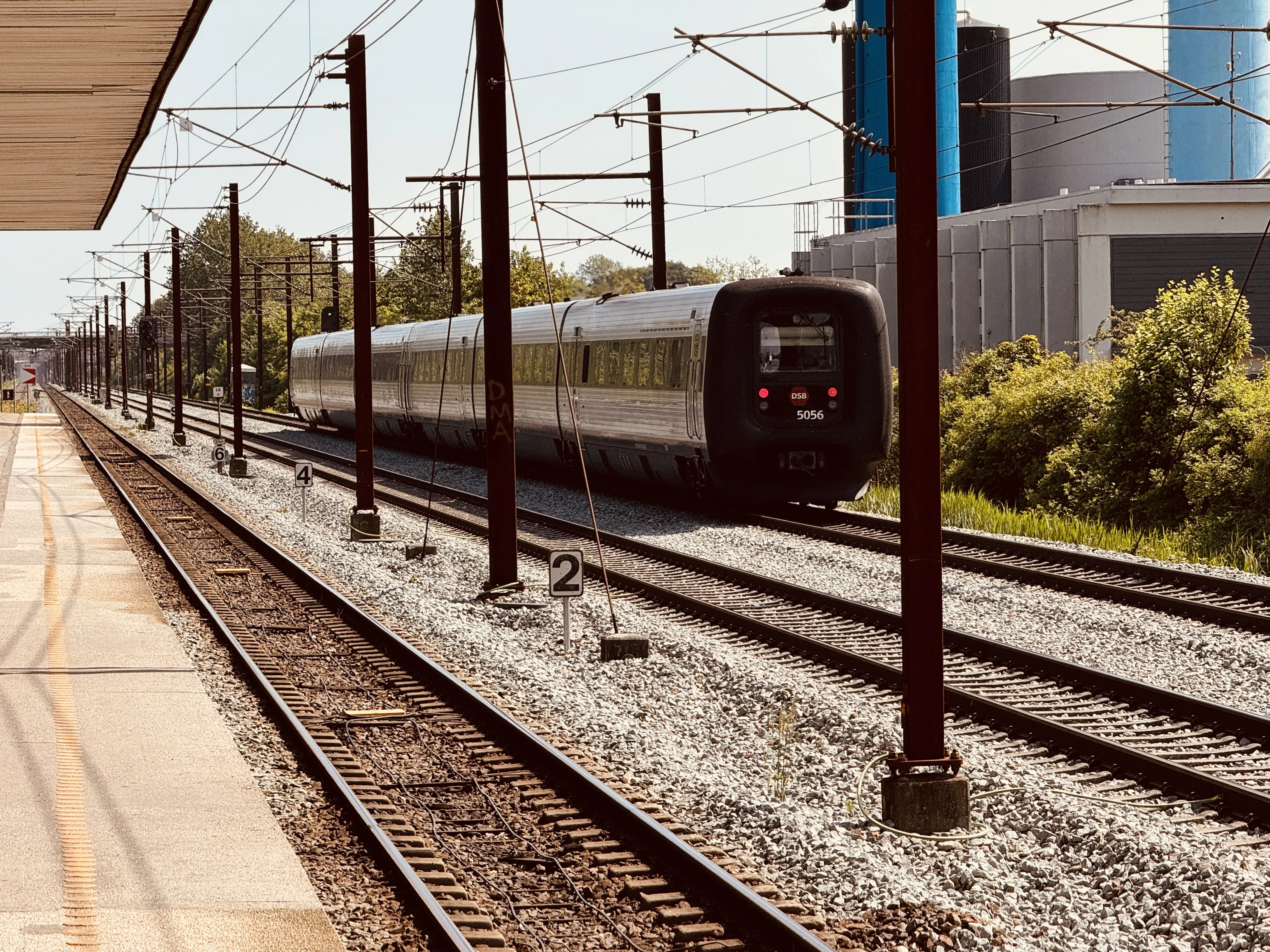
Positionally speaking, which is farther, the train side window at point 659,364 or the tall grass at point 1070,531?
the train side window at point 659,364

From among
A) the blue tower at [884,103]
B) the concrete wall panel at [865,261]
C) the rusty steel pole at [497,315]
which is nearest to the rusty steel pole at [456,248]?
the rusty steel pole at [497,315]

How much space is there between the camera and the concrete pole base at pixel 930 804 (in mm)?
7879

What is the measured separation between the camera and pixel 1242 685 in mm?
11062

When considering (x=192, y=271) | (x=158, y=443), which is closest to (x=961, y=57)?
(x=158, y=443)

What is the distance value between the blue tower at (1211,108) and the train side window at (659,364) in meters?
67.4

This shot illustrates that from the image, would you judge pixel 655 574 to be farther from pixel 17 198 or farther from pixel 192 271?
pixel 192 271

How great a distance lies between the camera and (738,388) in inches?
826

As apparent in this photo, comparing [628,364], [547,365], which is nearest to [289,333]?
[547,365]

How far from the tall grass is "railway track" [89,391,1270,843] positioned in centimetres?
256

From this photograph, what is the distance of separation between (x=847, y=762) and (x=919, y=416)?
234 cm

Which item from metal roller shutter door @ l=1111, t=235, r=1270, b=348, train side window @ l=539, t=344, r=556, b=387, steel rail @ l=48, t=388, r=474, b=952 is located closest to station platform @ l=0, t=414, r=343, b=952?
steel rail @ l=48, t=388, r=474, b=952

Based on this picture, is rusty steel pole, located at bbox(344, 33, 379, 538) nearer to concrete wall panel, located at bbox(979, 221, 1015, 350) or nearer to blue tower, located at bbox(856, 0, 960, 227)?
concrete wall panel, located at bbox(979, 221, 1015, 350)

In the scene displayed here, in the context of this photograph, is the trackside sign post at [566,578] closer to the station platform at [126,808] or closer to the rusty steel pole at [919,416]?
the station platform at [126,808]

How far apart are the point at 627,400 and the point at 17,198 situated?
13.1 meters
